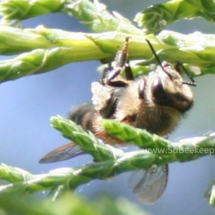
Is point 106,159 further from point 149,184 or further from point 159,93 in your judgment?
point 159,93

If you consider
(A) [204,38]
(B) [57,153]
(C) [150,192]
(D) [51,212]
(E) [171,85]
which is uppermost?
(D) [51,212]

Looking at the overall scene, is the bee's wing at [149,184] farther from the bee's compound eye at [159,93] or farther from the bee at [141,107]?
the bee's compound eye at [159,93]

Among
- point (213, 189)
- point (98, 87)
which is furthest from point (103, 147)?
point (98, 87)

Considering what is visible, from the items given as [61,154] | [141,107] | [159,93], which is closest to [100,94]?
[141,107]

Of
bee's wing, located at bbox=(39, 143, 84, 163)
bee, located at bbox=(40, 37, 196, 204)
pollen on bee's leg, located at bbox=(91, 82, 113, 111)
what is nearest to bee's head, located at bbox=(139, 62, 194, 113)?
bee, located at bbox=(40, 37, 196, 204)

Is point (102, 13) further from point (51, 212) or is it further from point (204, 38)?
point (51, 212)

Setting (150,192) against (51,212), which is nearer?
(51,212)

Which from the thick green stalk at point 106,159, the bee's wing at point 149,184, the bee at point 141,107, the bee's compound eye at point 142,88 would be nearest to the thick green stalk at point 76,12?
the bee at point 141,107
